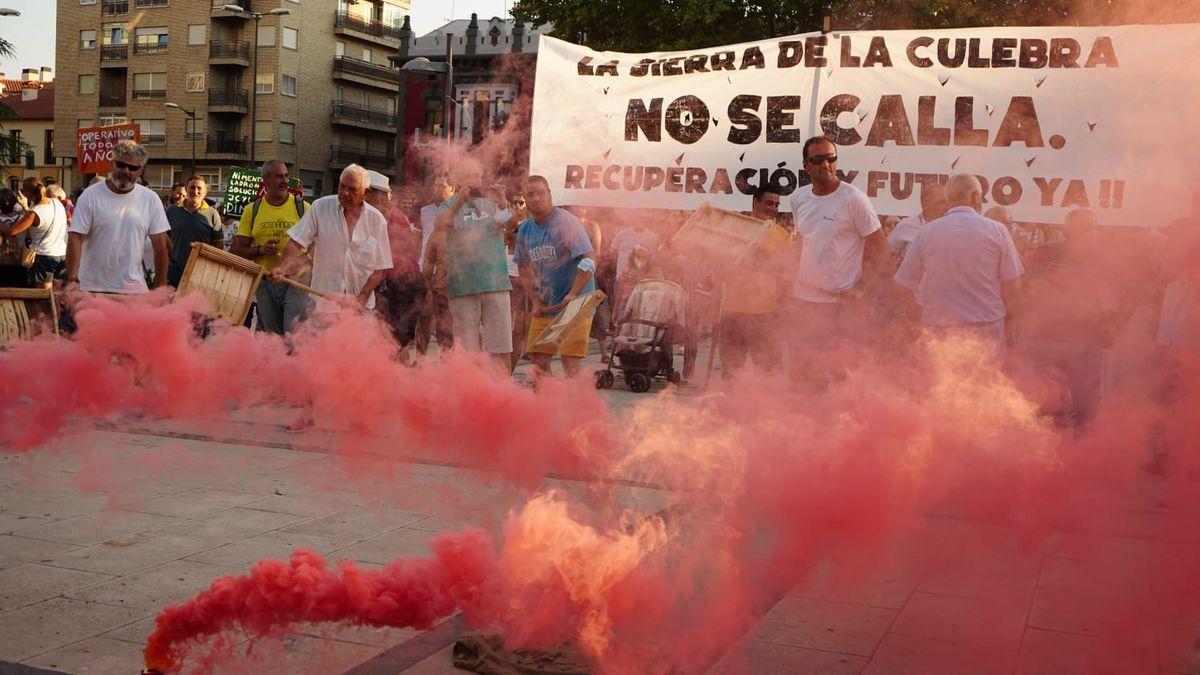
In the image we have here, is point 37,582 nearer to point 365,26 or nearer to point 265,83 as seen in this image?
point 265,83

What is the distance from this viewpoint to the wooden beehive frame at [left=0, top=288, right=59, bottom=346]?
4.88 m

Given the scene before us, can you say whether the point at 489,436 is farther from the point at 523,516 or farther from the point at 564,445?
the point at 523,516

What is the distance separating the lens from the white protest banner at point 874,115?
7.78 m

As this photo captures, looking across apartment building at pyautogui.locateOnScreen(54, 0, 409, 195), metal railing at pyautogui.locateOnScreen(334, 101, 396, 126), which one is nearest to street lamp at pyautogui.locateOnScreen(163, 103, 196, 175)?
apartment building at pyautogui.locateOnScreen(54, 0, 409, 195)

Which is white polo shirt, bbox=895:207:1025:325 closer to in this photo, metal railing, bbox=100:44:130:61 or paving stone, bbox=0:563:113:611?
paving stone, bbox=0:563:113:611

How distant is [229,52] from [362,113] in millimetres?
8695

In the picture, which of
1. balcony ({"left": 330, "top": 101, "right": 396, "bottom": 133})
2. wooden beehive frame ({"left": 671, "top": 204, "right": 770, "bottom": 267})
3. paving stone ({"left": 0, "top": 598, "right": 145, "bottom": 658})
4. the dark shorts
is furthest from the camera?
balcony ({"left": 330, "top": 101, "right": 396, "bottom": 133})

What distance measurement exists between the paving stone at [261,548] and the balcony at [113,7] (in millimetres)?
70396

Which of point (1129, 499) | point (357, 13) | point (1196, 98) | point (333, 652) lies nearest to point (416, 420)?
point (333, 652)

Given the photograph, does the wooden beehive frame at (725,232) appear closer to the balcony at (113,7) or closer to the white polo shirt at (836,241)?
the white polo shirt at (836,241)

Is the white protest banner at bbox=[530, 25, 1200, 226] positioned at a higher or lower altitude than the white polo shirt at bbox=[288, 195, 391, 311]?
higher

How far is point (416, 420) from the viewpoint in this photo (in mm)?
4008

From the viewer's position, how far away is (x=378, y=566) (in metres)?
4.66

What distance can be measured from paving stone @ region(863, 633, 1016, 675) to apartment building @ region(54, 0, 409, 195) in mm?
62947
